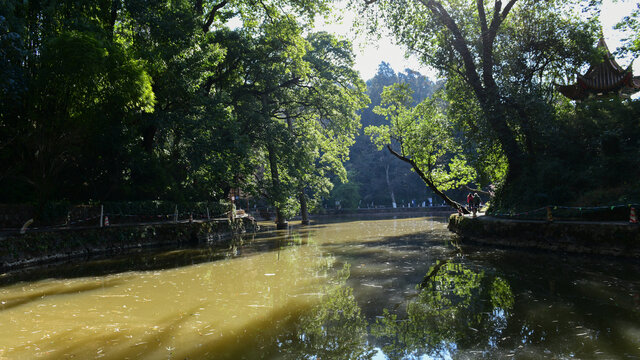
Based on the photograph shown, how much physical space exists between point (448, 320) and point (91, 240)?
48.3 ft

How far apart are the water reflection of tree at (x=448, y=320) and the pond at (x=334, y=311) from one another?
0.07 feet

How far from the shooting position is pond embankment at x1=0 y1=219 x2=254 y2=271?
11500 millimetres

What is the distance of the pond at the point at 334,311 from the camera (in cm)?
421

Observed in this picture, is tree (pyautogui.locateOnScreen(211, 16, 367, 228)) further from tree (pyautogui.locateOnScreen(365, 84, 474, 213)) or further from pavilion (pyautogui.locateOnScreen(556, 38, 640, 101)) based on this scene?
pavilion (pyautogui.locateOnScreen(556, 38, 640, 101))

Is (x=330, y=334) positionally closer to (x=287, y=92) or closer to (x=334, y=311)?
(x=334, y=311)

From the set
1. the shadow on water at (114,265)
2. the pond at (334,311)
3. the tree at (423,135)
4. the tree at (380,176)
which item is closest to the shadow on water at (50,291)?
the pond at (334,311)

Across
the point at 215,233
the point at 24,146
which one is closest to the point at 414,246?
the point at 215,233

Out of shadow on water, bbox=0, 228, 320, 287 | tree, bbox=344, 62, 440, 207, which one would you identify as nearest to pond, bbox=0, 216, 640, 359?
shadow on water, bbox=0, 228, 320, 287

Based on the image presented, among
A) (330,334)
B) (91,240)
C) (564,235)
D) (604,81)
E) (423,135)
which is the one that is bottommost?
(330,334)

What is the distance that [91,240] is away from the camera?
14344 mm

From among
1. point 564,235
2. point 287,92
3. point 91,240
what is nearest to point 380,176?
point 287,92

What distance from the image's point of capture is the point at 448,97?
20.1 m

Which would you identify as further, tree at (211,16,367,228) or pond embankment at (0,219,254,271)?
tree at (211,16,367,228)

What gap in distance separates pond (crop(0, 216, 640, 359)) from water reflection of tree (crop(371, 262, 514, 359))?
0.02 metres
